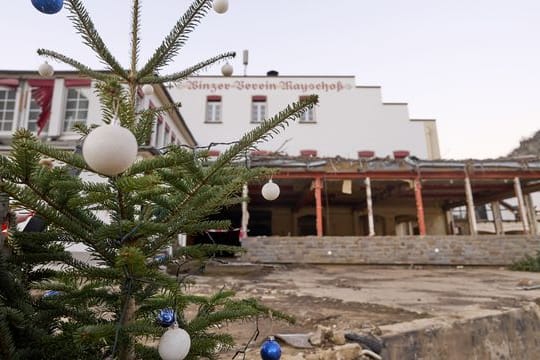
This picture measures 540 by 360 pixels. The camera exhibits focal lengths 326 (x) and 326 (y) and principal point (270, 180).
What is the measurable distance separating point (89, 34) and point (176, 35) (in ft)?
0.94

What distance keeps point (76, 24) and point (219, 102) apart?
18.5 meters

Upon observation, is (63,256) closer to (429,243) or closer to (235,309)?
(235,309)

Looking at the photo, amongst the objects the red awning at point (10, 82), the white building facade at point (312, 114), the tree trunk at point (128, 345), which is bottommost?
the tree trunk at point (128, 345)

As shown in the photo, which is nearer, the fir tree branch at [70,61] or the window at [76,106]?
the fir tree branch at [70,61]

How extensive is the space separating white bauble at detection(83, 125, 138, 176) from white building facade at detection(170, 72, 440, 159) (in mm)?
17385

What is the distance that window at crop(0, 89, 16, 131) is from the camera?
34.3 feet

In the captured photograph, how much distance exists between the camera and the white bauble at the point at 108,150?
2.38ft

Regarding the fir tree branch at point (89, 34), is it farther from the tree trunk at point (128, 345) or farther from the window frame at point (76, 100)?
the window frame at point (76, 100)

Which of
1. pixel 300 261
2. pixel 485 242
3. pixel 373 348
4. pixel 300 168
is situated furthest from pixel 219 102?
pixel 373 348

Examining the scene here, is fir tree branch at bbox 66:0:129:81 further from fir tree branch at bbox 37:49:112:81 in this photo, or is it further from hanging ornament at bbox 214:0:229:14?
hanging ornament at bbox 214:0:229:14

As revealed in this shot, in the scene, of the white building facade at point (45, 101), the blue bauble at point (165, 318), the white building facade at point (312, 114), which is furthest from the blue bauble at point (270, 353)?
the white building facade at point (312, 114)

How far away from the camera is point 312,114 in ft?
61.8

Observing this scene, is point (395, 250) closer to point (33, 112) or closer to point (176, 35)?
point (176, 35)

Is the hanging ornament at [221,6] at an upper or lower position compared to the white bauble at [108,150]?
upper
